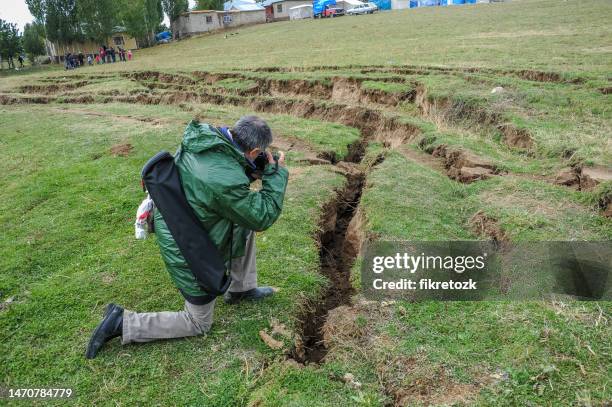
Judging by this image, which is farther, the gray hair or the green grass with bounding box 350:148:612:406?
the gray hair

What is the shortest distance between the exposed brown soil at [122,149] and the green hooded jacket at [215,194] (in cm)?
676

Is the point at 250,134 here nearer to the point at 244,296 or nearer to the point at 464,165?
the point at 244,296

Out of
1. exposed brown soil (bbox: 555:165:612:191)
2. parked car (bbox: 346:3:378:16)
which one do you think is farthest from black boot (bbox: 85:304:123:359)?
parked car (bbox: 346:3:378:16)

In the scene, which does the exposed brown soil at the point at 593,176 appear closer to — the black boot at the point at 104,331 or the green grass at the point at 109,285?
the green grass at the point at 109,285

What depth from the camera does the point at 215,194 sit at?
145 inches

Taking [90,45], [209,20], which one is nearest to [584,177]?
[90,45]

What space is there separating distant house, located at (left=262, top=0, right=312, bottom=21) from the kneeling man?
204 ft

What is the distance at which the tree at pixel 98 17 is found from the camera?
143 ft

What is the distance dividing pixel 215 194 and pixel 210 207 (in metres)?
0.14

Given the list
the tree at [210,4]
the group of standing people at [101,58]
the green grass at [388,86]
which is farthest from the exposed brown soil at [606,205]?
the tree at [210,4]

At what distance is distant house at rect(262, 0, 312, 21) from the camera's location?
61722 millimetres

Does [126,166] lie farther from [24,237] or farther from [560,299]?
[560,299]

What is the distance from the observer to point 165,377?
12.8ft

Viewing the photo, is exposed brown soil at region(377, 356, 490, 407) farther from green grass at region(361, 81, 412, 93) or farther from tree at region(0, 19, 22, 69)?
tree at region(0, 19, 22, 69)
